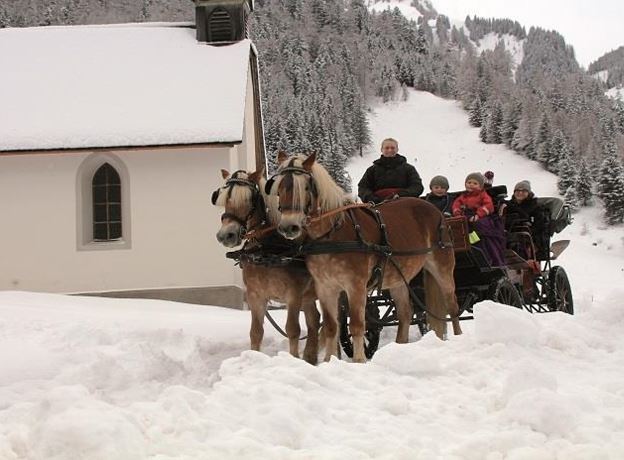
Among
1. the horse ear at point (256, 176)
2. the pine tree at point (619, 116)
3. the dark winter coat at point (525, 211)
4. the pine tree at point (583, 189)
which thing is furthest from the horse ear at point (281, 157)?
the pine tree at point (619, 116)

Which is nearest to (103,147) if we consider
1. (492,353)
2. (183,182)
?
(183,182)

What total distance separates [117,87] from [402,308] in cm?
1016

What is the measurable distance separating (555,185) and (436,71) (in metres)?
48.6

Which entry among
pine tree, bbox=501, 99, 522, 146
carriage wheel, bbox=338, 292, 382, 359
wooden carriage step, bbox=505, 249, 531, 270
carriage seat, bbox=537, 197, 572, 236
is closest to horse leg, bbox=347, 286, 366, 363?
carriage wheel, bbox=338, 292, 382, 359

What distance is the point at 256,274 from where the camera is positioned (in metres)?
6.61

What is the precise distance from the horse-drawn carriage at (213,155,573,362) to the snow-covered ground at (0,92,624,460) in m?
0.98

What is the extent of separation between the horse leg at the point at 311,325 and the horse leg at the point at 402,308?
111 centimetres

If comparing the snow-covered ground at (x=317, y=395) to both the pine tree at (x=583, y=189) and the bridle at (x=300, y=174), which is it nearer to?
the bridle at (x=300, y=174)

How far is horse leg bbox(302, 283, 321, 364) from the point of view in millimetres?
6869

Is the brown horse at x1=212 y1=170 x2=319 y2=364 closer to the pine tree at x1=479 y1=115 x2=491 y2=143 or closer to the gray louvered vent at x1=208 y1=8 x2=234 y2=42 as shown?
the gray louvered vent at x1=208 y1=8 x2=234 y2=42

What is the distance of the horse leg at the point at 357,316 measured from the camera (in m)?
6.14

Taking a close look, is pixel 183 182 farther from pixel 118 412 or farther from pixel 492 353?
pixel 118 412

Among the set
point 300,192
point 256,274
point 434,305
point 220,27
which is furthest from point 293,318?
point 220,27

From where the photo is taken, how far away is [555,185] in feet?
170
